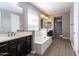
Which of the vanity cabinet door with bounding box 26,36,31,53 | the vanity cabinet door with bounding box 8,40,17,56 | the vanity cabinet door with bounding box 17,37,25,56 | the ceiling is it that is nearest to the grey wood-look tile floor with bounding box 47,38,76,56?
the vanity cabinet door with bounding box 26,36,31,53

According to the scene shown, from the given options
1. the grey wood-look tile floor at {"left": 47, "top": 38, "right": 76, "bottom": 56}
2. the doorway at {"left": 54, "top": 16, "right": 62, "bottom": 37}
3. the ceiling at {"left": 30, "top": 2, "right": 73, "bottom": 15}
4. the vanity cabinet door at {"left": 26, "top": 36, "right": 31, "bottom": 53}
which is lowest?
the grey wood-look tile floor at {"left": 47, "top": 38, "right": 76, "bottom": 56}

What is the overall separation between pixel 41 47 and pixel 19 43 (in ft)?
3.20

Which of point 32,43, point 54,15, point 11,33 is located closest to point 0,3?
point 11,33

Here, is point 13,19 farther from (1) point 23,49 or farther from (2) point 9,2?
(1) point 23,49

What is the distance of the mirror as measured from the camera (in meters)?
2.77

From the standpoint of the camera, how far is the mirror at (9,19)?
277cm

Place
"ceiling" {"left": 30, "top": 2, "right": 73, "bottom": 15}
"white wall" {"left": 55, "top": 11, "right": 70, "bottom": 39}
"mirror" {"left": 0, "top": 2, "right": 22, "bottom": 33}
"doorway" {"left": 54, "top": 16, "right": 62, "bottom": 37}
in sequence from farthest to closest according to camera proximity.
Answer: "white wall" {"left": 55, "top": 11, "right": 70, "bottom": 39} < "doorway" {"left": 54, "top": 16, "right": 62, "bottom": 37} < "ceiling" {"left": 30, "top": 2, "right": 73, "bottom": 15} < "mirror" {"left": 0, "top": 2, "right": 22, "bottom": 33}

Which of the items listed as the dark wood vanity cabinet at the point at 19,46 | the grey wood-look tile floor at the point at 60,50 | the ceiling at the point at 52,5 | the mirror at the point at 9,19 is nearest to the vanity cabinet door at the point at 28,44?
the dark wood vanity cabinet at the point at 19,46

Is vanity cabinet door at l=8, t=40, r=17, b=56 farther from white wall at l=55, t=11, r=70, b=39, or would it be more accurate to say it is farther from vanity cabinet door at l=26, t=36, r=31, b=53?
white wall at l=55, t=11, r=70, b=39

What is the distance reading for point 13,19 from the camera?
316 cm

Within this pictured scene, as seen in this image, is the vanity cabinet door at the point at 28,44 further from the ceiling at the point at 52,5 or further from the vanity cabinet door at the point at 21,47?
the ceiling at the point at 52,5

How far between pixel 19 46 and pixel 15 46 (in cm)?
26

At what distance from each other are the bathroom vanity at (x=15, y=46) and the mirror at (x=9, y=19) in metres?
0.39

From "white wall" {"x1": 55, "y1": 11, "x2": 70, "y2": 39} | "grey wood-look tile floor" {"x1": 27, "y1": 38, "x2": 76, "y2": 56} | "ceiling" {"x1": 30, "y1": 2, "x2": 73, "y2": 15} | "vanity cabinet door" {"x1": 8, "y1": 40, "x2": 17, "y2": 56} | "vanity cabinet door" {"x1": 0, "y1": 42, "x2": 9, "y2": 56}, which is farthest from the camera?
"white wall" {"x1": 55, "y1": 11, "x2": 70, "y2": 39}
